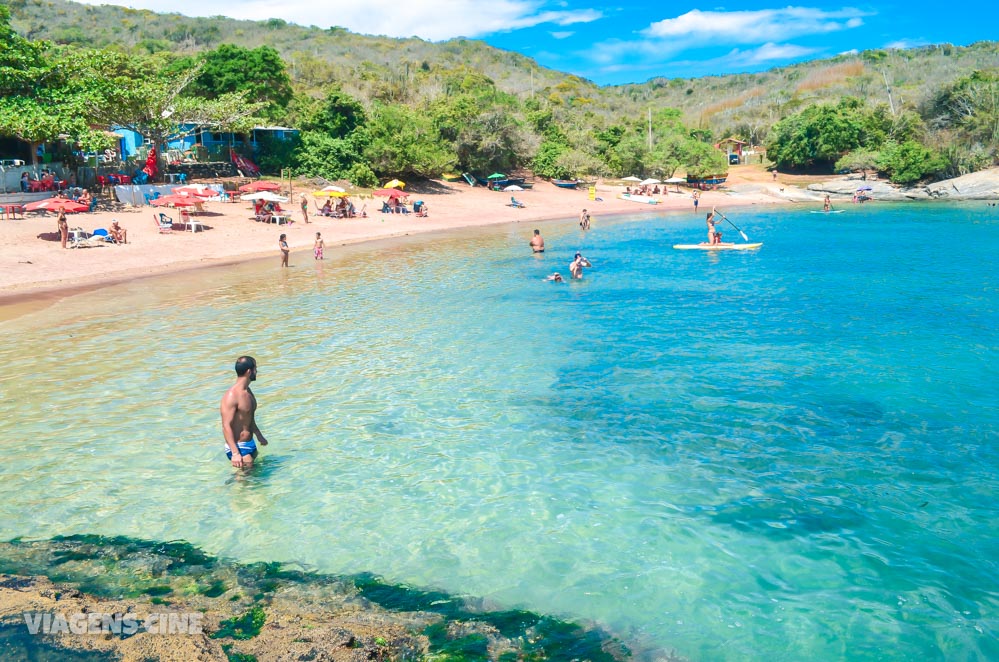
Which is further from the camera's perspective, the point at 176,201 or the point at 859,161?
the point at 859,161

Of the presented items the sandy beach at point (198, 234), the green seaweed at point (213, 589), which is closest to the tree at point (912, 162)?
the sandy beach at point (198, 234)

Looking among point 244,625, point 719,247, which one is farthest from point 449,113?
point 244,625

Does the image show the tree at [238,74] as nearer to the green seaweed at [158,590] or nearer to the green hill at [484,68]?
the green hill at [484,68]

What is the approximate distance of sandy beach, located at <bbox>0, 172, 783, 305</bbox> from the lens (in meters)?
24.4

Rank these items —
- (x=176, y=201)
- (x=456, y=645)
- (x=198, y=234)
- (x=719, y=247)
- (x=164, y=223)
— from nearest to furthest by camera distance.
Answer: (x=456, y=645) → (x=719, y=247) → (x=164, y=223) → (x=198, y=234) → (x=176, y=201)

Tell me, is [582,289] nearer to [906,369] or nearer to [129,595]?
[906,369]

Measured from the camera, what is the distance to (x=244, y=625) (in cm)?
558

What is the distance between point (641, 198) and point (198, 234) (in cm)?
4025

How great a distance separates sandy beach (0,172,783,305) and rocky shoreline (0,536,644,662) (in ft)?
59.0

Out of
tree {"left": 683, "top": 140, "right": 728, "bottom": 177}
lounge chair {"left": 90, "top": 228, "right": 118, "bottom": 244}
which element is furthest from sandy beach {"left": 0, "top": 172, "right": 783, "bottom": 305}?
tree {"left": 683, "top": 140, "right": 728, "bottom": 177}

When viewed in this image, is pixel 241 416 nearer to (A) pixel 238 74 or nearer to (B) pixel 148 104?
(B) pixel 148 104

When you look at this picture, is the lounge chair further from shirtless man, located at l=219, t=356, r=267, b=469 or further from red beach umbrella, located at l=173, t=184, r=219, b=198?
shirtless man, located at l=219, t=356, r=267, b=469

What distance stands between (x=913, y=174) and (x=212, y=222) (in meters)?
62.2

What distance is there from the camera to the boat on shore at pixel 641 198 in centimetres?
6028
